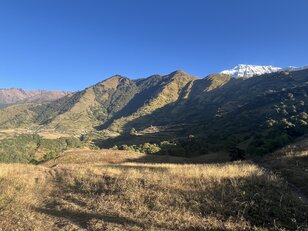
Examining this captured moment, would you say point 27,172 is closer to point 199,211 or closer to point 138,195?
point 138,195

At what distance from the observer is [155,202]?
15367 millimetres

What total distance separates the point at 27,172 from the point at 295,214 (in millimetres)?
20154

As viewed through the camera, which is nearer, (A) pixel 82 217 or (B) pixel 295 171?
(A) pixel 82 217

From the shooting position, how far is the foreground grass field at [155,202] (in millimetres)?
12961

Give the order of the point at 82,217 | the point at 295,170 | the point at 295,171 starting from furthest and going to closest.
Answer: the point at 295,170, the point at 295,171, the point at 82,217

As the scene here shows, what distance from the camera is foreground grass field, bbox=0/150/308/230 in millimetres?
12961

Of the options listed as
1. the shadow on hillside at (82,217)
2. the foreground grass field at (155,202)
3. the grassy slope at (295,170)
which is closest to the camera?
the foreground grass field at (155,202)

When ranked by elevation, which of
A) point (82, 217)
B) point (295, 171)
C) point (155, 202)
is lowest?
point (82, 217)

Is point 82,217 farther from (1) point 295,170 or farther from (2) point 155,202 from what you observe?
(1) point 295,170

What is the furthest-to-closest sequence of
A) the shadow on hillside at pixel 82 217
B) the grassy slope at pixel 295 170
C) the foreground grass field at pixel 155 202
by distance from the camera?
the grassy slope at pixel 295 170 → the shadow on hillside at pixel 82 217 → the foreground grass field at pixel 155 202

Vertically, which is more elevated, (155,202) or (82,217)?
(155,202)

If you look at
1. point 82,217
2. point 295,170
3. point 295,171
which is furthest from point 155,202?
point 295,170

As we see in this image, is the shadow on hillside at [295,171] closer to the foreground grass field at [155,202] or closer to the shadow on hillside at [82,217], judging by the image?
the foreground grass field at [155,202]

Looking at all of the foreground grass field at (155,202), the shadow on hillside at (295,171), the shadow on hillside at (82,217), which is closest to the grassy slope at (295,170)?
the shadow on hillside at (295,171)
